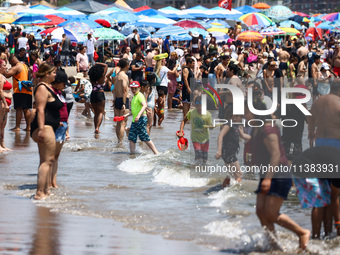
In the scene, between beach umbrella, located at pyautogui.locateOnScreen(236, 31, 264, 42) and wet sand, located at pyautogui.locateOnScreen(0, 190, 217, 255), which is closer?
wet sand, located at pyautogui.locateOnScreen(0, 190, 217, 255)

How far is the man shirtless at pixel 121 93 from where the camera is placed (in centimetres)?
1431

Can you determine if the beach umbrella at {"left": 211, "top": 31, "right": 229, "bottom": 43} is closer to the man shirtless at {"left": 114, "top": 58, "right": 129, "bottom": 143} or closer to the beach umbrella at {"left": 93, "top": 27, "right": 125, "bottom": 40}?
the beach umbrella at {"left": 93, "top": 27, "right": 125, "bottom": 40}

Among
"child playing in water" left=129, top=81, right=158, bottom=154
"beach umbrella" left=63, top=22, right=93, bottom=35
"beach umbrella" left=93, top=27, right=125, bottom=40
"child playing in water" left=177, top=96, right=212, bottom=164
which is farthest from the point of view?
"beach umbrella" left=63, top=22, right=93, bottom=35

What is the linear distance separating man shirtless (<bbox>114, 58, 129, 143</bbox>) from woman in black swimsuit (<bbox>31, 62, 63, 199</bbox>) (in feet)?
15.9

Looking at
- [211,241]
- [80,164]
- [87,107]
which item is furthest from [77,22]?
[211,241]

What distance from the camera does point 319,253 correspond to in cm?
700

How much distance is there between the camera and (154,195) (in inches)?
394

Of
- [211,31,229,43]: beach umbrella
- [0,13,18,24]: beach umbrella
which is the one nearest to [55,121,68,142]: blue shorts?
[211,31,229,43]: beach umbrella

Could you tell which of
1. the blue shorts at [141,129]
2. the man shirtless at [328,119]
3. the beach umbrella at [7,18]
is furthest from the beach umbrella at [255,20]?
the man shirtless at [328,119]

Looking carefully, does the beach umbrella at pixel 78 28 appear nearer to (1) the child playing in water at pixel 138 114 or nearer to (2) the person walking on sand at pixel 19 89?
(2) the person walking on sand at pixel 19 89

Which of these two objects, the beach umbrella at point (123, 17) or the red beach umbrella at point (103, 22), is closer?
the red beach umbrella at point (103, 22)

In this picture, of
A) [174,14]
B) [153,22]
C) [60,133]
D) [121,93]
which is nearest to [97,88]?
[121,93]

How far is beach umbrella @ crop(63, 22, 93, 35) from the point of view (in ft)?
113

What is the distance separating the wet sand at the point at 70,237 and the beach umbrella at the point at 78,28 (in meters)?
26.5
